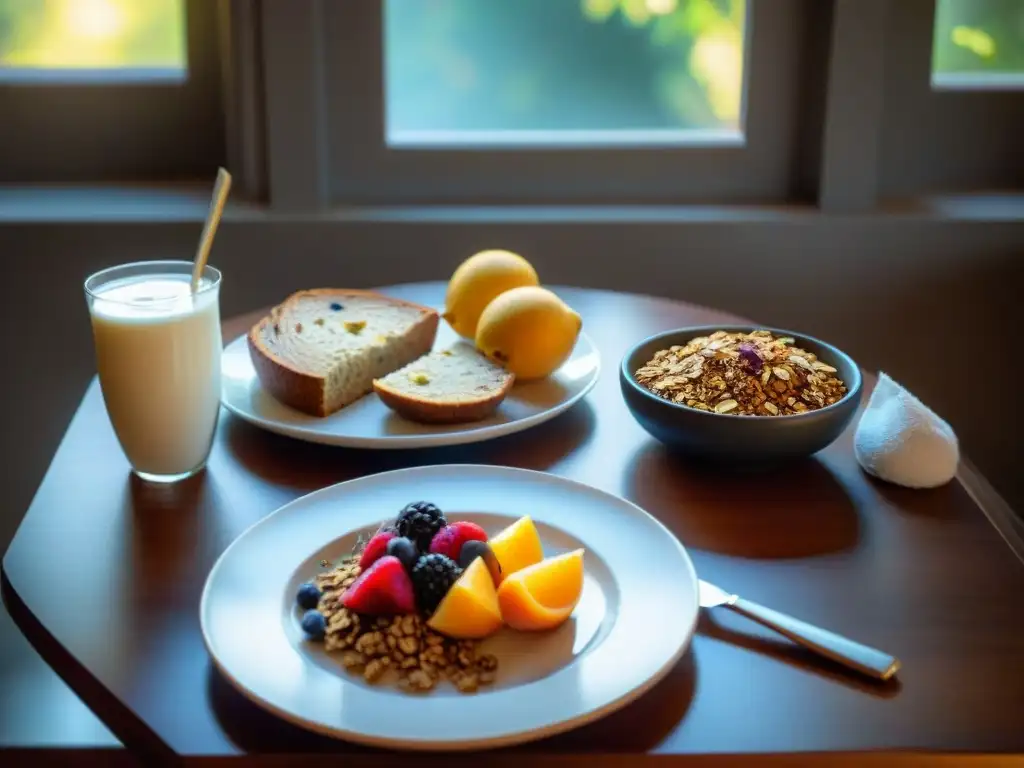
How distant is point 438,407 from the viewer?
3.71 feet

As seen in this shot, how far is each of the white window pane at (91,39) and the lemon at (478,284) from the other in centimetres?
91

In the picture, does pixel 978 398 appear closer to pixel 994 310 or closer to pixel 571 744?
pixel 994 310

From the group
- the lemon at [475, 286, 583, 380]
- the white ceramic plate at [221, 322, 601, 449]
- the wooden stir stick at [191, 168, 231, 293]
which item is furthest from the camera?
the lemon at [475, 286, 583, 380]

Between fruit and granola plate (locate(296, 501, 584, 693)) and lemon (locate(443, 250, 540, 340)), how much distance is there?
522mm

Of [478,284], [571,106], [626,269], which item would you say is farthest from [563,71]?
[478,284]

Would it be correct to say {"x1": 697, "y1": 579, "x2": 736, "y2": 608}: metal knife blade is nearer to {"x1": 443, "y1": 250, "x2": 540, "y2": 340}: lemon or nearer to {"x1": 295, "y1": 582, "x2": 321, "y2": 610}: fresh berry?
{"x1": 295, "y1": 582, "x2": 321, "y2": 610}: fresh berry

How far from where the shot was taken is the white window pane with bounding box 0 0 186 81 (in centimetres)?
195

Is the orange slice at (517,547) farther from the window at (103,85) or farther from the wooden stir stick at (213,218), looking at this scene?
the window at (103,85)

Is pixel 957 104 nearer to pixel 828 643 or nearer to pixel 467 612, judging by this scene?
pixel 828 643

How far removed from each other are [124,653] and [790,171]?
1516 millimetres

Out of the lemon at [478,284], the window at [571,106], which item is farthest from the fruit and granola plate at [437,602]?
the window at [571,106]

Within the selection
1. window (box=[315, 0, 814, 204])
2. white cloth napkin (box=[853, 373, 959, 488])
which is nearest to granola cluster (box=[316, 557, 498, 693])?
white cloth napkin (box=[853, 373, 959, 488])

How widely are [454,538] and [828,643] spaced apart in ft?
0.91

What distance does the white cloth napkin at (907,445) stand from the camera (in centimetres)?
102
